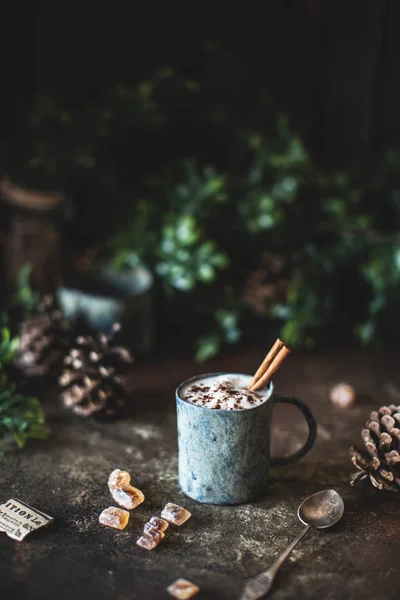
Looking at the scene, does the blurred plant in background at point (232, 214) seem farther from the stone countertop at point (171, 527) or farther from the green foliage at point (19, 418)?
the green foliage at point (19, 418)

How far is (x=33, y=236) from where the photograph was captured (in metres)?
1.79

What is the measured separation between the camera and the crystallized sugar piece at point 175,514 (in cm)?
105

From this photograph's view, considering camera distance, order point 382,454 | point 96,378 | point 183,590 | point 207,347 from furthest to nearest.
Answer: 1. point 207,347
2. point 96,378
3. point 382,454
4. point 183,590

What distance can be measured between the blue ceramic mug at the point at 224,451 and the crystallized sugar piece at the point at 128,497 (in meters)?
0.08

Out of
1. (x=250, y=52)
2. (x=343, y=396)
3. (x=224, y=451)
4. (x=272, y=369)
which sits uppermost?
(x=250, y=52)

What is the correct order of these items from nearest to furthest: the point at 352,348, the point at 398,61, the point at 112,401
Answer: the point at 112,401
the point at 352,348
the point at 398,61

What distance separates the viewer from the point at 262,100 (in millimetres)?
1962

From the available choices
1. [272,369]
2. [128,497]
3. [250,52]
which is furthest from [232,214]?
[128,497]

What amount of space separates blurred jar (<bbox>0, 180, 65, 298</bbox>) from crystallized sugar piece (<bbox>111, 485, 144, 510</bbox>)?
33.5 inches

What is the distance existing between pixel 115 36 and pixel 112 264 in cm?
78

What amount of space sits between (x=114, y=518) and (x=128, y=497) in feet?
0.17

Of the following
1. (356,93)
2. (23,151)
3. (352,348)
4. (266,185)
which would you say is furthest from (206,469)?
(356,93)

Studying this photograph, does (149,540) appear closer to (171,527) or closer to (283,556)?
(171,527)

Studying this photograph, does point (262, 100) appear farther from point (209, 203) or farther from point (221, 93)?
point (209, 203)
